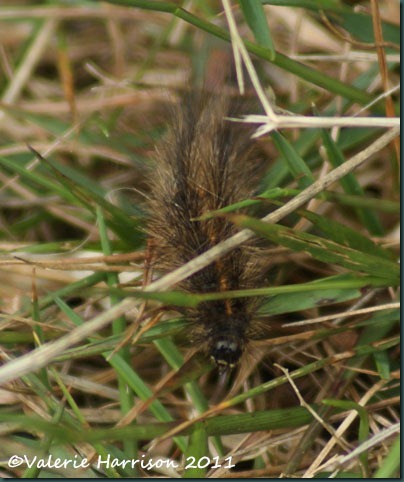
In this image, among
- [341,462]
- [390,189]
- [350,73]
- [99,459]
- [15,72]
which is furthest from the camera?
[15,72]

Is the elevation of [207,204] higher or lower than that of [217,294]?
higher

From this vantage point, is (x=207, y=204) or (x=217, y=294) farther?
(x=207, y=204)

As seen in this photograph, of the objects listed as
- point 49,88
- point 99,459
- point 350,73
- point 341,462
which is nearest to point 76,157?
point 49,88

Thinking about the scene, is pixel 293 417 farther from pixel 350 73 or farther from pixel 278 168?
pixel 350 73
